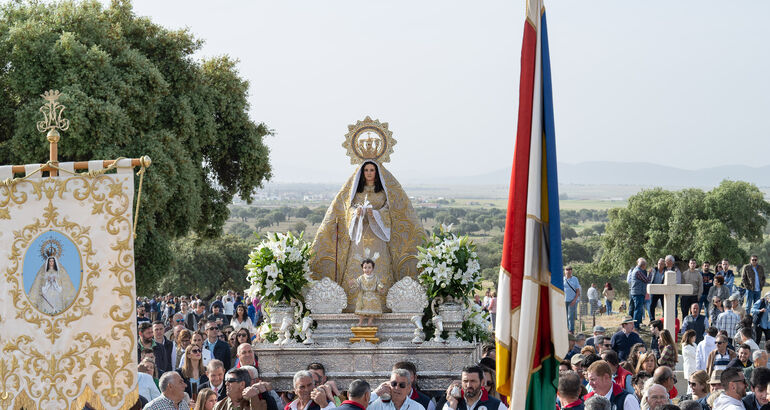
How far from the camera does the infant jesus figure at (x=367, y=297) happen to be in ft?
53.4

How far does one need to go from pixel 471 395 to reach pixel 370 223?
24.0ft

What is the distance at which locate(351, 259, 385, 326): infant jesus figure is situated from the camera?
16.3 meters

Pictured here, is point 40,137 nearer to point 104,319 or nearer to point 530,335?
point 104,319

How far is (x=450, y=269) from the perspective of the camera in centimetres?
1634

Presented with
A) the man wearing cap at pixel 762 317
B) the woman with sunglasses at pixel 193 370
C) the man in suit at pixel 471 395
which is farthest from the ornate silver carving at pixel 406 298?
the man wearing cap at pixel 762 317

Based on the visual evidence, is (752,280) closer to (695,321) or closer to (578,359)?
(695,321)

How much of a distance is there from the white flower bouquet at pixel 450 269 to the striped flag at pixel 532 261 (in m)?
8.37

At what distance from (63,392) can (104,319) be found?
0.70 meters

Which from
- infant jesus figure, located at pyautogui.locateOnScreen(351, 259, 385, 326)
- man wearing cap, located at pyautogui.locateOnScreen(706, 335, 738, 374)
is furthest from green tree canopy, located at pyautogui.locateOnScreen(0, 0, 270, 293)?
man wearing cap, located at pyautogui.locateOnScreen(706, 335, 738, 374)

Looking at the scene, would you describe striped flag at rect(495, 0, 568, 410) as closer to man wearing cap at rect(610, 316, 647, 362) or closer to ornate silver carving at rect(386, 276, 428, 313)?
ornate silver carving at rect(386, 276, 428, 313)

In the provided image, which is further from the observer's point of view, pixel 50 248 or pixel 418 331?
pixel 418 331

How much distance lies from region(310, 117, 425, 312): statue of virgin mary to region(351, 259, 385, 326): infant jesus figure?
928mm

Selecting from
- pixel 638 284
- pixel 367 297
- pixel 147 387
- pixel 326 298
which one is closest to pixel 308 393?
pixel 147 387

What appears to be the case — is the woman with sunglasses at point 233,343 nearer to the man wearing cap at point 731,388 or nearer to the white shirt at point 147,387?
the white shirt at point 147,387
